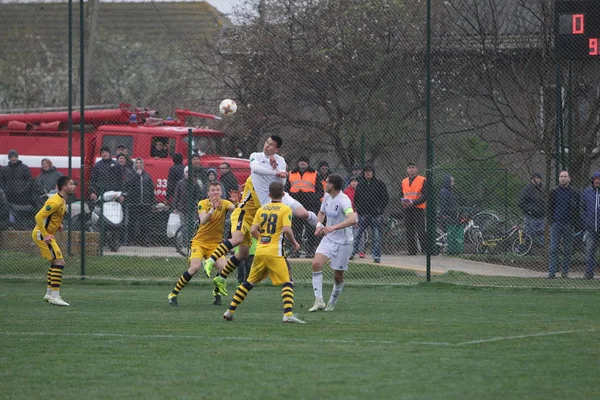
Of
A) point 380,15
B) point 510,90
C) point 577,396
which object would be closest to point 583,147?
point 510,90

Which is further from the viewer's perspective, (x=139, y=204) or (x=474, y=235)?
(x=474, y=235)

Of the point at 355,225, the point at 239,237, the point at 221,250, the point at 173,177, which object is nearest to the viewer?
the point at 239,237

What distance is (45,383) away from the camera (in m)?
8.47

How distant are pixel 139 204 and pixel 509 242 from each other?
23.9ft

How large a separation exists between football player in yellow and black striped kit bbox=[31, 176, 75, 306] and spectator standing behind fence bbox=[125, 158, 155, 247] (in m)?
4.89

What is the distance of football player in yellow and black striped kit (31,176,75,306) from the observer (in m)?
14.7

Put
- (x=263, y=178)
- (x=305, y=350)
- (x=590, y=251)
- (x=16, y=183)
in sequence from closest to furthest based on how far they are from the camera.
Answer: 1. (x=305, y=350)
2. (x=263, y=178)
3. (x=590, y=251)
4. (x=16, y=183)

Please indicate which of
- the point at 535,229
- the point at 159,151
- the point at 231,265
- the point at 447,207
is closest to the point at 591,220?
the point at 535,229

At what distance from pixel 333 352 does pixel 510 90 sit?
11749 millimetres

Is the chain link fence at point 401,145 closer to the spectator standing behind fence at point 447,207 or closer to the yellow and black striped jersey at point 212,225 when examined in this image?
the spectator standing behind fence at point 447,207

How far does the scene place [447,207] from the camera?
2089 cm

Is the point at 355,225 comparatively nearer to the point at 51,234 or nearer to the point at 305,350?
the point at 51,234

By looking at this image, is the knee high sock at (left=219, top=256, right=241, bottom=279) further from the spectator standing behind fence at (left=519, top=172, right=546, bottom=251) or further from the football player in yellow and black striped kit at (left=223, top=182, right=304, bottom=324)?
the spectator standing behind fence at (left=519, top=172, right=546, bottom=251)

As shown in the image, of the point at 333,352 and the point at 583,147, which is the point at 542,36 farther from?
the point at 333,352
